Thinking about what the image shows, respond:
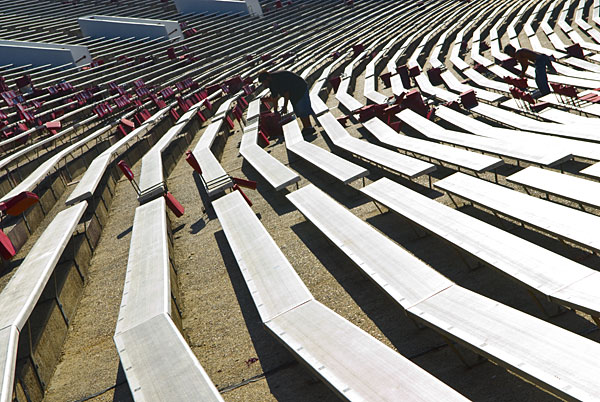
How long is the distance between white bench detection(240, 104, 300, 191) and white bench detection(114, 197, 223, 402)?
2.51 meters

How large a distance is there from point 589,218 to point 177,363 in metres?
4.11

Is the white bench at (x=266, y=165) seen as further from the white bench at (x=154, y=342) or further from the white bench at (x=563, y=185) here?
the white bench at (x=563, y=185)

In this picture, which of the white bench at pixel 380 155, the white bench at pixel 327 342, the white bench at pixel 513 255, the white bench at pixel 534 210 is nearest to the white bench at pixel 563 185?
the white bench at pixel 534 210

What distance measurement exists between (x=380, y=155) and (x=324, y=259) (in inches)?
118

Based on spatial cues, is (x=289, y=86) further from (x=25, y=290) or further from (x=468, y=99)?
(x=25, y=290)

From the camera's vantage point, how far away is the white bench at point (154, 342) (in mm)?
4141

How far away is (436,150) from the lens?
8688 millimetres

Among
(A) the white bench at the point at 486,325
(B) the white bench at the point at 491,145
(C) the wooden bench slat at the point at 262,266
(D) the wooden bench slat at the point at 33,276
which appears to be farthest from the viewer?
(B) the white bench at the point at 491,145

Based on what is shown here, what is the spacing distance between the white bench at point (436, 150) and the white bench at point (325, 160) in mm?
1126

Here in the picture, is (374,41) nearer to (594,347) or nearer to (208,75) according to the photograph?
(208,75)

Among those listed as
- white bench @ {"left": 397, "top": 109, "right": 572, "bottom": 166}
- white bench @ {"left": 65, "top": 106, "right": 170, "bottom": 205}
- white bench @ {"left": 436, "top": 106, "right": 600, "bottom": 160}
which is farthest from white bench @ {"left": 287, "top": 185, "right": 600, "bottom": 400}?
white bench @ {"left": 65, "top": 106, "right": 170, "bottom": 205}

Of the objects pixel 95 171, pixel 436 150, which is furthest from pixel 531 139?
pixel 95 171

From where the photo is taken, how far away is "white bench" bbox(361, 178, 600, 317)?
13.4 ft

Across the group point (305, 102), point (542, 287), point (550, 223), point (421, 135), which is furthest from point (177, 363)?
point (305, 102)
